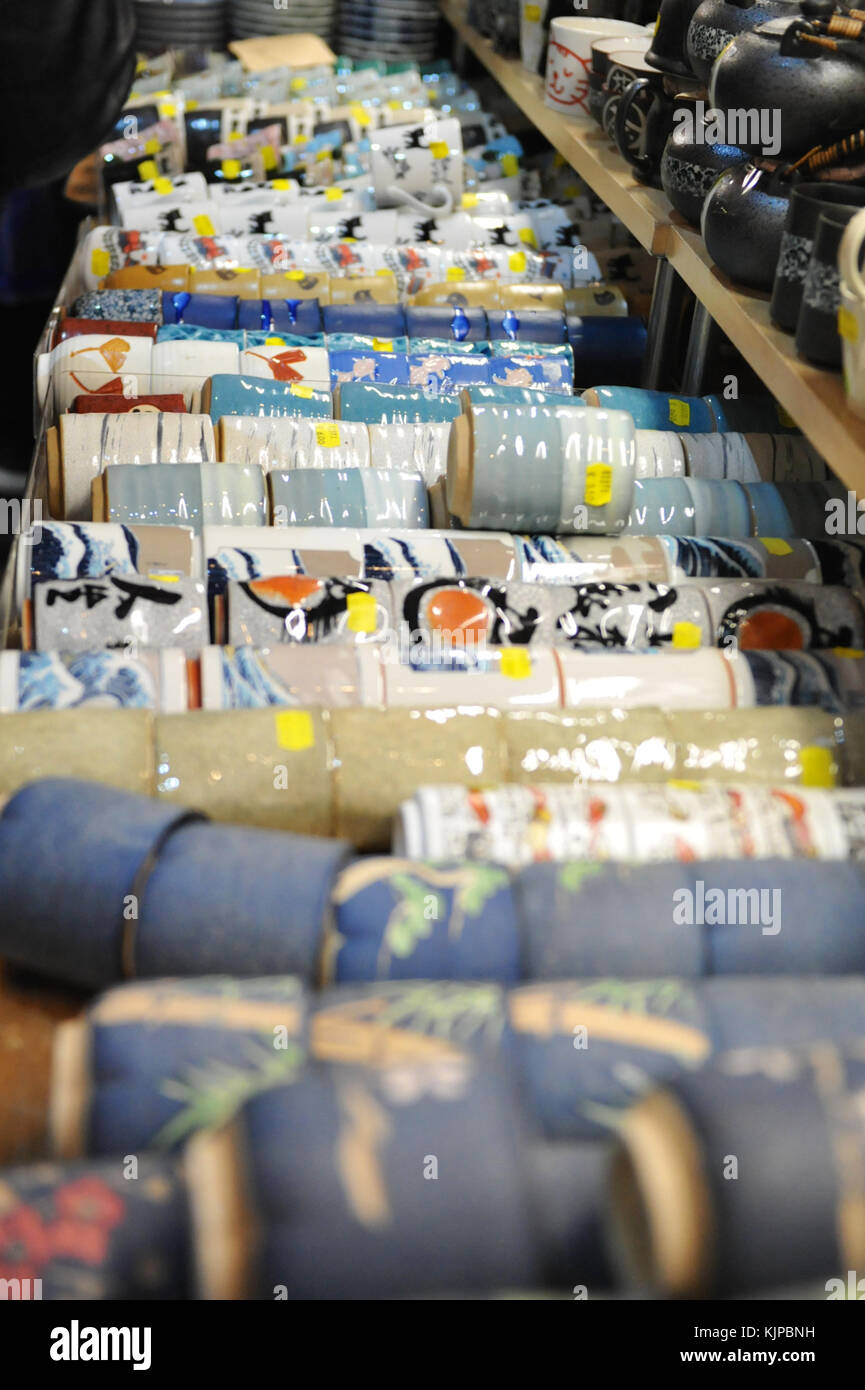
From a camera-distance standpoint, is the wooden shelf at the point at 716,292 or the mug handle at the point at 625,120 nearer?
the wooden shelf at the point at 716,292

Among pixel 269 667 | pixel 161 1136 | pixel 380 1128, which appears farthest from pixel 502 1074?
pixel 269 667

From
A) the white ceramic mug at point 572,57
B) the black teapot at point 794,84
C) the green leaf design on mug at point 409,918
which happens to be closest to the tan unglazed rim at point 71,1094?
the green leaf design on mug at point 409,918

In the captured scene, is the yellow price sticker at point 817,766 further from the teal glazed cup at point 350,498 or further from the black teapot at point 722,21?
the black teapot at point 722,21

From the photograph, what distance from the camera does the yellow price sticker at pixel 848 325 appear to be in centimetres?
108

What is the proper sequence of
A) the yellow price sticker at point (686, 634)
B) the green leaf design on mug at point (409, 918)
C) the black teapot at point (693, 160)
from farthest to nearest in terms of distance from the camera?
1. the black teapot at point (693, 160)
2. the yellow price sticker at point (686, 634)
3. the green leaf design on mug at point (409, 918)

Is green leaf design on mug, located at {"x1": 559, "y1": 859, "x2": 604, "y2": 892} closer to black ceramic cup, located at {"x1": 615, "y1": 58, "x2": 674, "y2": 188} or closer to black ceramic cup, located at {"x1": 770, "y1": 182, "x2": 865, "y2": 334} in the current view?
black ceramic cup, located at {"x1": 770, "y1": 182, "x2": 865, "y2": 334}

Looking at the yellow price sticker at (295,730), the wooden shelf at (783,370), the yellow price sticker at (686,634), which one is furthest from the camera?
the yellow price sticker at (686,634)

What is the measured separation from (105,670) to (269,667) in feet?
0.45

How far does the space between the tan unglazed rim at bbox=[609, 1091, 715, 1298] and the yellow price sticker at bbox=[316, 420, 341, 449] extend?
1.06 metres

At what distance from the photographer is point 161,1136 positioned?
2.18 ft

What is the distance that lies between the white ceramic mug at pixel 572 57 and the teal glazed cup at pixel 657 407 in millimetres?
902

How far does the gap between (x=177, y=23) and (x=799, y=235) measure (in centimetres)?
274

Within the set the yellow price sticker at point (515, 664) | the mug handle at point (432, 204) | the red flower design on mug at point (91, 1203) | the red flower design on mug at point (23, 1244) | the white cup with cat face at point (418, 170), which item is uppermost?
the white cup with cat face at point (418, 170)
